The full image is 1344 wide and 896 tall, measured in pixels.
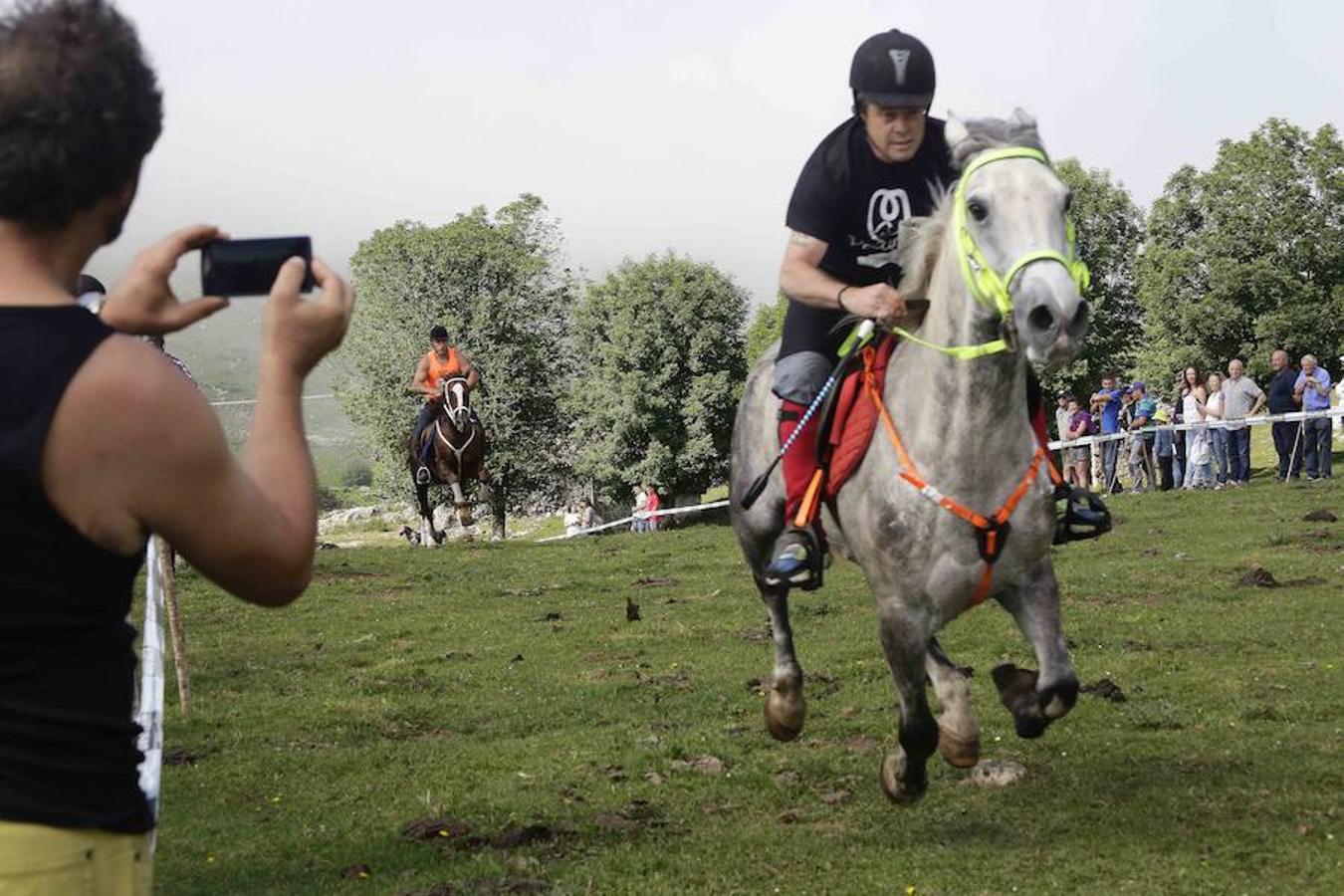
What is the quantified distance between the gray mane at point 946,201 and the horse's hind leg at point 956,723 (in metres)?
1.94

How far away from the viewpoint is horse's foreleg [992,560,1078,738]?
23.4 feet

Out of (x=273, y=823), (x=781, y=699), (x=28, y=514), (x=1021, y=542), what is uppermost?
(x=28, y=514)

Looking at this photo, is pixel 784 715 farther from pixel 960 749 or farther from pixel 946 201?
pixel 946 201

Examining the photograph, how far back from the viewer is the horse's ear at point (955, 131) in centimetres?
711

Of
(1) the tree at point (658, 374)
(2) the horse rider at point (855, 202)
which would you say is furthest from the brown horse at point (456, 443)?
(1) the tree at point (658, 374)

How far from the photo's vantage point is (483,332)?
70.7m

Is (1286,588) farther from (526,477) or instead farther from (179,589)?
(526,477)

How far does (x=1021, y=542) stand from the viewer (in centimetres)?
711

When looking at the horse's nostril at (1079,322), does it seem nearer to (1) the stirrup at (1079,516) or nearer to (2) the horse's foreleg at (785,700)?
(1) the stirrup at (1079,516)

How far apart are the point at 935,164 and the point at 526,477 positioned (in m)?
62.8

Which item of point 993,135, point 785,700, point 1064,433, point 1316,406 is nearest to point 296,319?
point 993,135

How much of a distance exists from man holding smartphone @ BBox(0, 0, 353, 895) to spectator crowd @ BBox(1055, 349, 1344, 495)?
27.1 meters

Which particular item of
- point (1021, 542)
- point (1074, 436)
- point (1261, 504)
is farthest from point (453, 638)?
point (1074, 436)

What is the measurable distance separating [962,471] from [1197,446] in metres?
23.6
